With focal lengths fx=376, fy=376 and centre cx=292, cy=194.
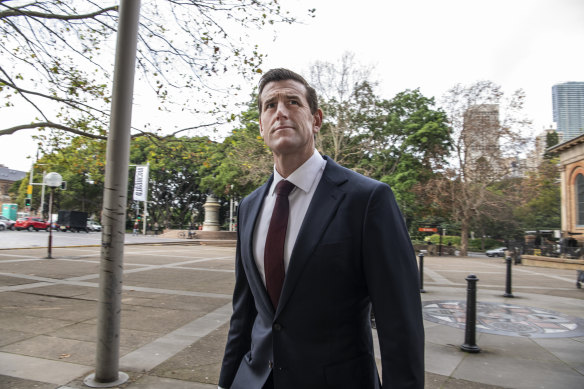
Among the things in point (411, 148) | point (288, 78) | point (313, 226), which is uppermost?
point (411, 148)

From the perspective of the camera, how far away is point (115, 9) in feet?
27.8

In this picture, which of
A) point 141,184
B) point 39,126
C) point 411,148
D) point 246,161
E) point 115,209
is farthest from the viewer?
point 141,184

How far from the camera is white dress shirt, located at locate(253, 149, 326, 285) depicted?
4.97ft

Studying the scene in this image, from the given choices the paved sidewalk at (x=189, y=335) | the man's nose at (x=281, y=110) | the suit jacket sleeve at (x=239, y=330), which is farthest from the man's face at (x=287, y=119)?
the paved sidewalk at (x=189, y=335)

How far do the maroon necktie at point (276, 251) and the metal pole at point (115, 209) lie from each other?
262 cm

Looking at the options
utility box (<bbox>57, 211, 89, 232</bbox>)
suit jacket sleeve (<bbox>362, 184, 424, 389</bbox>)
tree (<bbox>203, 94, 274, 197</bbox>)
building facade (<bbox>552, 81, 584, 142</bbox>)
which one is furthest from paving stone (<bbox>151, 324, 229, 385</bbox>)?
building facade (<bbox>552, 81, 584, 142</bbox>)

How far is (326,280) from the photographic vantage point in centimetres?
136

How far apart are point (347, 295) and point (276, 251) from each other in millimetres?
326

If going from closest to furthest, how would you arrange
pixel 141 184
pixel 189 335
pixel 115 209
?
pixel 115 209
pixel 189 335
pixel 141 184

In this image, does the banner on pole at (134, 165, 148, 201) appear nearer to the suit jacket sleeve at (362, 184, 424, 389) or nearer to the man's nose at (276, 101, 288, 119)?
the man's nose at (276, 101, 288, 119)

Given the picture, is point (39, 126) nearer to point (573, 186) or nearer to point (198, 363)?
point (198, 363)

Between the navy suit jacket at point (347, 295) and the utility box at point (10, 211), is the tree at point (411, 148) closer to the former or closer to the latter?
the navy suit jacket at point (347, 295)

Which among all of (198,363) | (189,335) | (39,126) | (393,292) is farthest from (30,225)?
(393,292)

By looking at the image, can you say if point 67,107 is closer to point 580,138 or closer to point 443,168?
point 443,168
